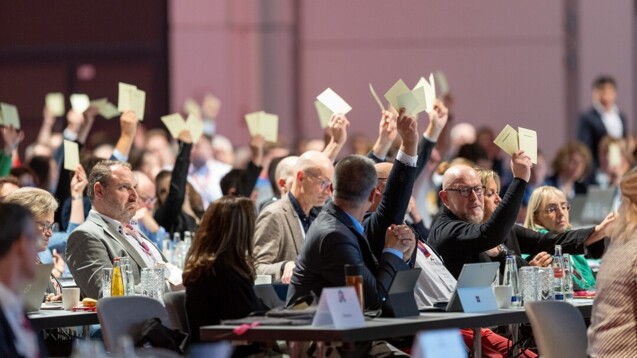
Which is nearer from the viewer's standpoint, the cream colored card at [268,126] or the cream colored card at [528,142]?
the cream colored card at [528,142]

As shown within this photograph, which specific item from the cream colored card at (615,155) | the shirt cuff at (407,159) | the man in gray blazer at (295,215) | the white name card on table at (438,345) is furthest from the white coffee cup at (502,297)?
the cream colored card at (615,155)

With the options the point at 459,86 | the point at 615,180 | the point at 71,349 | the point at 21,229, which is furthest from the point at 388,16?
the point at 21,229

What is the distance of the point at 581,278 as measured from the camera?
26.7 ft

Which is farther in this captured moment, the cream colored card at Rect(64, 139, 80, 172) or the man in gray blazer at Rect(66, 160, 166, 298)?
the cream colored card at Rect(64, 139, 80, 172)

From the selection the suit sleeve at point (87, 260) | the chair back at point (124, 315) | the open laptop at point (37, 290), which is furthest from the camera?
the suit sleeve at point (87, 260)

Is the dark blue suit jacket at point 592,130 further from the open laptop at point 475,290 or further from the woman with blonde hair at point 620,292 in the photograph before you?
the woman with blonde hair at point 620,292

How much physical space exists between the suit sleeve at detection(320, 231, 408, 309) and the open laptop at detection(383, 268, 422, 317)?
0.40 feet

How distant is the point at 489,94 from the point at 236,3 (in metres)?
3.15

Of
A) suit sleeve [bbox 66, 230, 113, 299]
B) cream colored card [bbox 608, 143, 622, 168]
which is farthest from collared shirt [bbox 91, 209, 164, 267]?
cream colored card [bbox 608, 143, 622, 168]

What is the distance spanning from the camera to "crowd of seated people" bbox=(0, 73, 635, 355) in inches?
246

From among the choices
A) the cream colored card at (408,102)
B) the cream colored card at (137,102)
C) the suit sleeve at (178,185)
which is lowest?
the suit sleeve at (178,185)

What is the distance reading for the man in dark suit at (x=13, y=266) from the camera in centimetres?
462

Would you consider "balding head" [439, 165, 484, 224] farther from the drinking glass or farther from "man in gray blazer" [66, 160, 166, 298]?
the drinking glass

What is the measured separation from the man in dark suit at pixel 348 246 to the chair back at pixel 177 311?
50 centimetres
